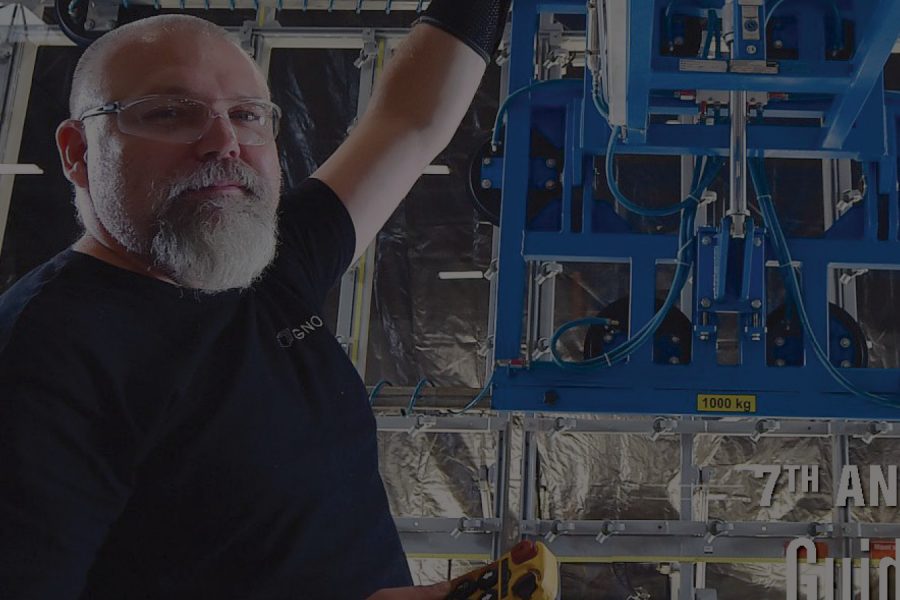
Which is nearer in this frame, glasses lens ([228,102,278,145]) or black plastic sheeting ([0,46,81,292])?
glasses lens ([228,102,278,145])

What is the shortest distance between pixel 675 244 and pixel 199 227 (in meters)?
2.08

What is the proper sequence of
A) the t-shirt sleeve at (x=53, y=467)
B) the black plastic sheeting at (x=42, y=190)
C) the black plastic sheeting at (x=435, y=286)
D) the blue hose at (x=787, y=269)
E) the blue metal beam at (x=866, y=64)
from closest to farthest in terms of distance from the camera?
the t-shirt sleeve at (x=53, y=467), the blue metal beam at (x=866, y=64), the blue hose at (x=787, y=269), the black plastic sheeting at (x=435, y=286), the black plastic sheeting at (x=42, y=190)

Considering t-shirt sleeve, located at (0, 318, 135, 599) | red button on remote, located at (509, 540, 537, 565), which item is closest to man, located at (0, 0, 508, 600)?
t-shirt sleeve, located at (0, 318, 135, 599)

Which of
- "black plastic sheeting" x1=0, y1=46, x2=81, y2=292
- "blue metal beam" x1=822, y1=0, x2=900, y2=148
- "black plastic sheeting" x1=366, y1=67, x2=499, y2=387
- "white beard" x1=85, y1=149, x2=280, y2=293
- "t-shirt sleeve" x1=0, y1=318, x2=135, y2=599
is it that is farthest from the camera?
"black plastic sheeting" x1=0, y1=46, x2=81, y2=292

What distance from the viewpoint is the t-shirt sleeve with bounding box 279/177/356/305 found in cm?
154

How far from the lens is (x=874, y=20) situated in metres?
2.21

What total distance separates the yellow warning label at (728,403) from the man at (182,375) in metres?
1.67

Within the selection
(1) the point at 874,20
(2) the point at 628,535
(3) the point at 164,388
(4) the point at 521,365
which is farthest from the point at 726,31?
(2) the point at 628,535

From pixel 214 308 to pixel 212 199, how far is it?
0.15 meters

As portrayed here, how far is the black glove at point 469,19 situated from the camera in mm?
1720

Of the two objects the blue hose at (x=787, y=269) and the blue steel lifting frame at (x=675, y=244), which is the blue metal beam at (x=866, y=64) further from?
the blue hose at (x=787, y=269)

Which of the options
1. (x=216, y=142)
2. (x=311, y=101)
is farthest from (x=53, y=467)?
(x=311, y=101)

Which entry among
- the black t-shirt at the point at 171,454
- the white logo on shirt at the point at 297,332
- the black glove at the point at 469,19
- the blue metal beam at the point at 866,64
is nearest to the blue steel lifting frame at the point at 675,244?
the blue metal beam at the point at 866,64

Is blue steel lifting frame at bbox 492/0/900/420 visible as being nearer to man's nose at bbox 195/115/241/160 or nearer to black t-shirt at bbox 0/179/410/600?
man's nose at bbox 195/115/241/160
